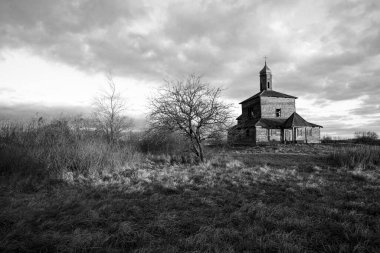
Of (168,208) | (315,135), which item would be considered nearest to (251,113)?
(315,135)

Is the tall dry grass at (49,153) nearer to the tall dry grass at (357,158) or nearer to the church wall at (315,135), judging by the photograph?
the tall dry grass at (357,158)

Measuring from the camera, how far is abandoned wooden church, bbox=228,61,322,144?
32469mm

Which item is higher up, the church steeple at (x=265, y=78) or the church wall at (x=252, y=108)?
the church steeple at (x=265, y=78)

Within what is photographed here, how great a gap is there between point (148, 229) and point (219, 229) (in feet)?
4.01

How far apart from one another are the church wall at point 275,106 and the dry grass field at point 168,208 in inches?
1049

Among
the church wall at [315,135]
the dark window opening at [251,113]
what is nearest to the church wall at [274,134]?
the church wall at [315,135]

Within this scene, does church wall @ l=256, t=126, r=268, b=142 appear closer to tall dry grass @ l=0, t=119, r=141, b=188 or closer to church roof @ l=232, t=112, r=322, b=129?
church roof @ l=232, t=112, r=322, b=129

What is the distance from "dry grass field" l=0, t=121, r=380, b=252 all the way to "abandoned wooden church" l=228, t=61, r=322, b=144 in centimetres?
2402

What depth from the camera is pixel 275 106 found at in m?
35.4

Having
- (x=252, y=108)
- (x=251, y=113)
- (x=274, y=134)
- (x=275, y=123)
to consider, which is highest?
(x=252, y=108)

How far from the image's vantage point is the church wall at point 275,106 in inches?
1373

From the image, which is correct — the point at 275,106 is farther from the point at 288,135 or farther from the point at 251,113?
the point at 288,135

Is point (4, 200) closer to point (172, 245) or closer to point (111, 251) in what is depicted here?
point (111, 251)

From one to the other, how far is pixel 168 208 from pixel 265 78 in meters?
36.7
